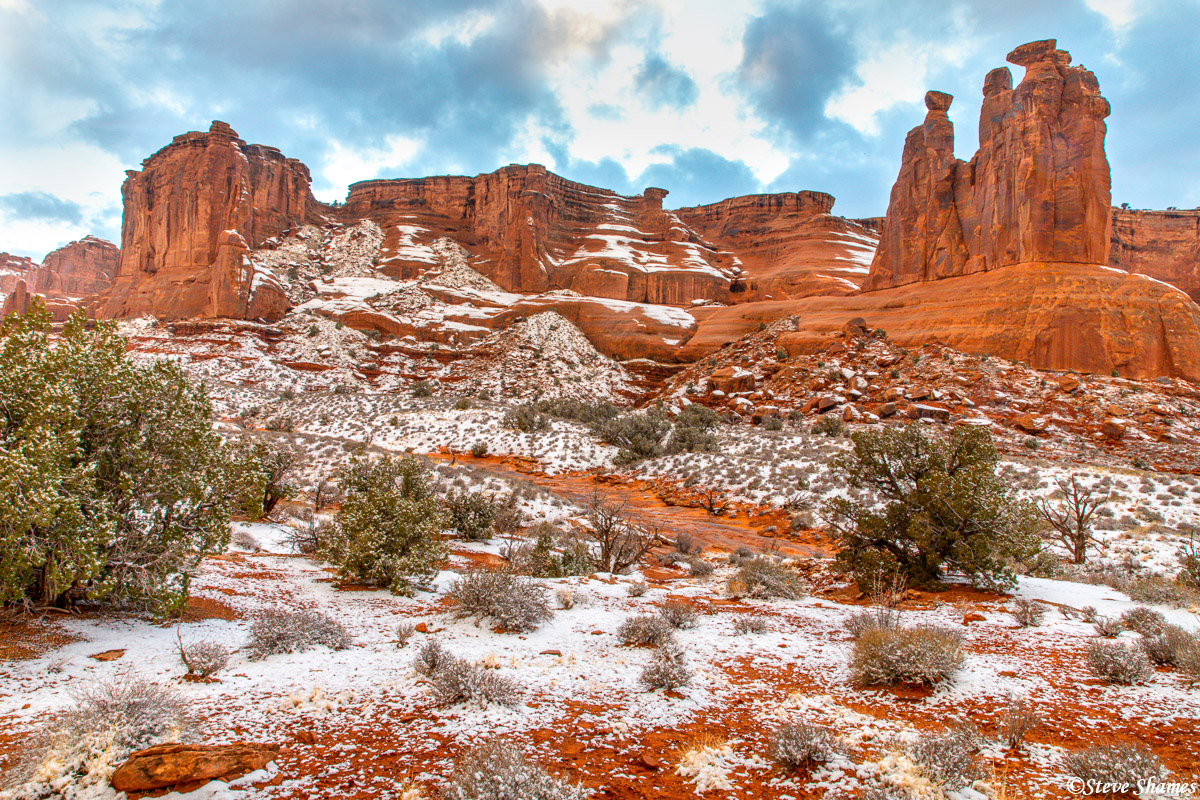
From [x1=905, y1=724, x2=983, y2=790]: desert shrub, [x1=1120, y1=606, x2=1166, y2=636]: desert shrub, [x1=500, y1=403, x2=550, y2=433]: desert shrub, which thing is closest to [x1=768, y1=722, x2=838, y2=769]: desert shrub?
[x1=905, y1=724, x2=983, y2=790]: desert shrub

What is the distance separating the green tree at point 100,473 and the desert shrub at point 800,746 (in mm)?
5350

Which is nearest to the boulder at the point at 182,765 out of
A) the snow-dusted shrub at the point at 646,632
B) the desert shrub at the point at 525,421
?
the snow-dusted shrub at the point at 646,632

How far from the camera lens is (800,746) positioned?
11.5 feet

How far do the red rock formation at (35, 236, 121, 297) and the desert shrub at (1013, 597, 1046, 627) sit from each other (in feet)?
367

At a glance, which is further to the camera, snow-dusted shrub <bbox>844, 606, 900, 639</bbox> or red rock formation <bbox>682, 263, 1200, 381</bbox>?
red rock formation <bbox>682, 263, 1200, 381</bbox>

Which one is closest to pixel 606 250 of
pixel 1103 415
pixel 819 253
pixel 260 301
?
pixel 819 253

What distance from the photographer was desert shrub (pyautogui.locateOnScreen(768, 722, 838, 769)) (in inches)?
136

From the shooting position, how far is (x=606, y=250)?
213ft

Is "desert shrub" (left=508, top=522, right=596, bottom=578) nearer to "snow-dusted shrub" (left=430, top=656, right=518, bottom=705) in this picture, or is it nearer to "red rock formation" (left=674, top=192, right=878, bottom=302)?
"snow-dusted shrub" (left=430, top=656, right=518, bottom=705)

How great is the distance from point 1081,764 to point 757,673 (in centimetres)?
238

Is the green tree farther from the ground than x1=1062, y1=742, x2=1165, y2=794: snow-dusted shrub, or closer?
farther from the ground

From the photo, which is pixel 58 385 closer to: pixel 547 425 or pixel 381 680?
pixel 381 680

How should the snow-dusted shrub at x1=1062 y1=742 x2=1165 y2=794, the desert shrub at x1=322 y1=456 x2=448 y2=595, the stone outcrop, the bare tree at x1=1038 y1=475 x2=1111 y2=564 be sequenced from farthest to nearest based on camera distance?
the stone outcrop, the bare tree at x1=1038 y1=475 x2=1111 y2=564, the desert shrub at x1=322 y1=456 x2=448 y2=595, the snow-dusted shrub at x1=1062 y1=742 x2=1165 y2=794

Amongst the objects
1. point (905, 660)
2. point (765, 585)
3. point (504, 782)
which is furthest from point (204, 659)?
point (765, 585)
